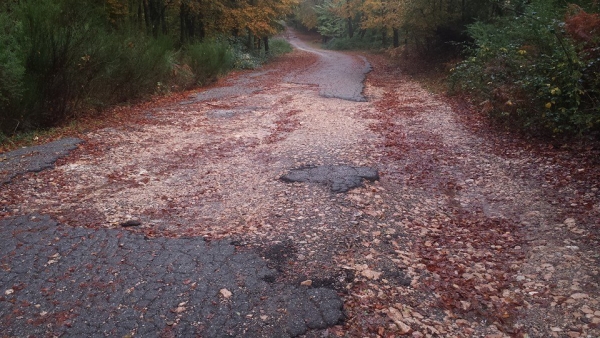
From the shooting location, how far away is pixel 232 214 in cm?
502

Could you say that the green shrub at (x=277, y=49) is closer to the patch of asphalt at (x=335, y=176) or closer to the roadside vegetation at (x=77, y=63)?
the roadside vegetation at (x=77, y=63)

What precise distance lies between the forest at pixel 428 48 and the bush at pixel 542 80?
2 centimetres

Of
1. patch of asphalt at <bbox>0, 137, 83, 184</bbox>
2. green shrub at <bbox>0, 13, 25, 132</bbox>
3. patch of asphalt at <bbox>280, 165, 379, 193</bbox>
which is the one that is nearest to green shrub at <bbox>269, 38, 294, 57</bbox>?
green shrub at <bbox>0, 13, 25, 132</bbox>

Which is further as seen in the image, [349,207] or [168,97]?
[168,97]

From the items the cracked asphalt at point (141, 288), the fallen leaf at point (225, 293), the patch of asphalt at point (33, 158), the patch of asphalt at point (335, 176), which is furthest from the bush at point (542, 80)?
the patch of asphalt at point (33, 158)

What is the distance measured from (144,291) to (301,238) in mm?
1556

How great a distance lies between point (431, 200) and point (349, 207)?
3.68ft

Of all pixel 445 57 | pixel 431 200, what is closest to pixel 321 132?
pixel 431 200

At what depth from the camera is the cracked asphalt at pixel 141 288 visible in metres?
3.10

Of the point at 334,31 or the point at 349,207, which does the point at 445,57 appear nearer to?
the point at 349,207

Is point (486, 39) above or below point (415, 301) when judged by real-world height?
above

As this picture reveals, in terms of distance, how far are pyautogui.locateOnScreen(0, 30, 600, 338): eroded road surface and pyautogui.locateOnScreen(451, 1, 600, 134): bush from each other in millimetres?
558

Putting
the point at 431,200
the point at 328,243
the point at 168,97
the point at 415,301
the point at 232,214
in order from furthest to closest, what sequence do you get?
the point at 168,97 < the point at 431,200 < the point at 232,214 < the point at 328,243 < the point at 415,301

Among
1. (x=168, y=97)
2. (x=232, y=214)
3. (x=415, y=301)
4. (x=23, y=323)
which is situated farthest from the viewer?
(x=168, y=97)
